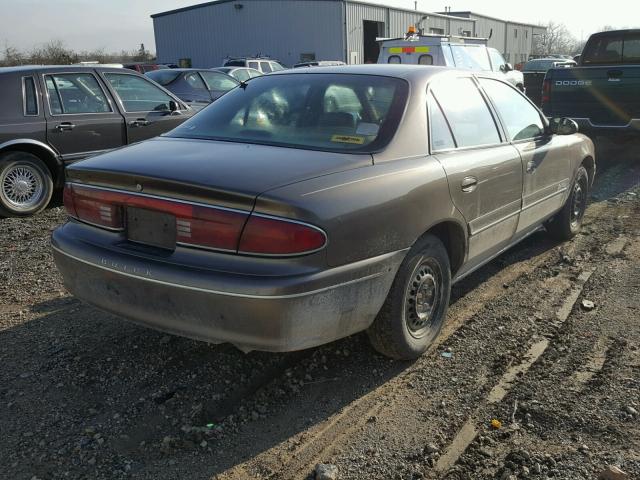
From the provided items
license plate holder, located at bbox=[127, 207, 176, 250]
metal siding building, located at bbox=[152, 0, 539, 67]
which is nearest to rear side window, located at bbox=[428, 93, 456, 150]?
license plate holder, located at bbox=[127, 207, 176, 250]

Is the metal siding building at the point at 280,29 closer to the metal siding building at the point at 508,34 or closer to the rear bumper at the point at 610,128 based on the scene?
the metal siding building at the point at 508,34

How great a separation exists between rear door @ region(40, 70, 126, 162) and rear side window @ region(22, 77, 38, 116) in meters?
0.11

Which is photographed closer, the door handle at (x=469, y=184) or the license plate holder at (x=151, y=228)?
the license plate holder at (x=151, y=228)

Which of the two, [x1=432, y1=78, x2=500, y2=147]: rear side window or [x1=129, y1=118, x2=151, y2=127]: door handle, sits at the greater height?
[x1=432, y1=78, x2=500, y2=147]: rear side window

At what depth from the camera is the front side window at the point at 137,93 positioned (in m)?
7.54

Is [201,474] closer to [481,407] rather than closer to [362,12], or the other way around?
[481,407]

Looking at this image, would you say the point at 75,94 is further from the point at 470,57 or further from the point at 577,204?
the point at 470,57

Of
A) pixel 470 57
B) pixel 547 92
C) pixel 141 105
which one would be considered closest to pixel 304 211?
pixel 141 105

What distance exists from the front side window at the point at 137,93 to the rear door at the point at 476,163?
16.0 feet

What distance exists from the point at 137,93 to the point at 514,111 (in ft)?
16.5

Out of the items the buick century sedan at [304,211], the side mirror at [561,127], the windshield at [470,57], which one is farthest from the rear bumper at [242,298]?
the windshield at [470,57]

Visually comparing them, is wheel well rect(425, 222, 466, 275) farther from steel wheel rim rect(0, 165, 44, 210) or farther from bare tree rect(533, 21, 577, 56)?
bare tree rect(533, 21, 577, 56)

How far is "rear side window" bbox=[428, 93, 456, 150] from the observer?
349 centimetres

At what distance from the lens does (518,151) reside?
4293 millimetres
